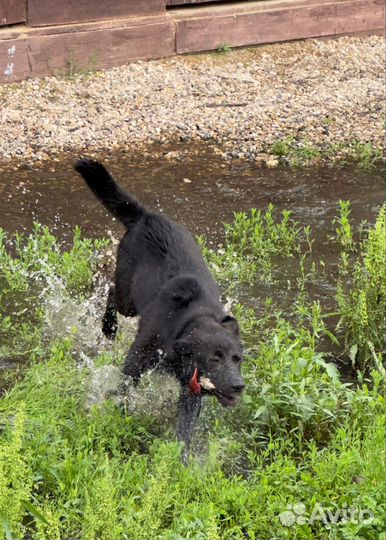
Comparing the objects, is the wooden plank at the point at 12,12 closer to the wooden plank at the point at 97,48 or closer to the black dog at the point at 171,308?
the wooden plank at the point at 97,48

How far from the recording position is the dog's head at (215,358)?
5441 millimetres

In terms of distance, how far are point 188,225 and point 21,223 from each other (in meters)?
1.35

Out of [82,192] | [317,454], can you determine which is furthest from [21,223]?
[317,454]

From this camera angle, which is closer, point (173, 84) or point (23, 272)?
point (23, 272)

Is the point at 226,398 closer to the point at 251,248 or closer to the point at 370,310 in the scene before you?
the point at 370,310

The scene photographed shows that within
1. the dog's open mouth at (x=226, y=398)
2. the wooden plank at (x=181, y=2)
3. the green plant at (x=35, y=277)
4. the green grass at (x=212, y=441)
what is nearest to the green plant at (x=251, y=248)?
the green grass at (x=212, y=441)

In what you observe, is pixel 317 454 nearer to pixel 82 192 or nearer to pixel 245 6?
pixel 82 192

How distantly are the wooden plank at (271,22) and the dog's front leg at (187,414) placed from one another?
647 centimetres

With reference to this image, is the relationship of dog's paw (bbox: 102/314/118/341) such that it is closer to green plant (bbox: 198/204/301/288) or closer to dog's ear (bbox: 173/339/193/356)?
green plant (bbox: 198/204/301/288)

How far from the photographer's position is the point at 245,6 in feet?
38.8

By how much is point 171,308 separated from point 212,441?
0.85m

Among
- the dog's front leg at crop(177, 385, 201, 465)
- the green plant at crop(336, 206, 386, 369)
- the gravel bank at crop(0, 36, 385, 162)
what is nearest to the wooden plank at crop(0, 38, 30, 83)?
the gravel bank at crop(0, 36, 385, 162)

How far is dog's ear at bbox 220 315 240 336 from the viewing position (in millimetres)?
5711

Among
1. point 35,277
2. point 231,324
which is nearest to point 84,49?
point 35,277
